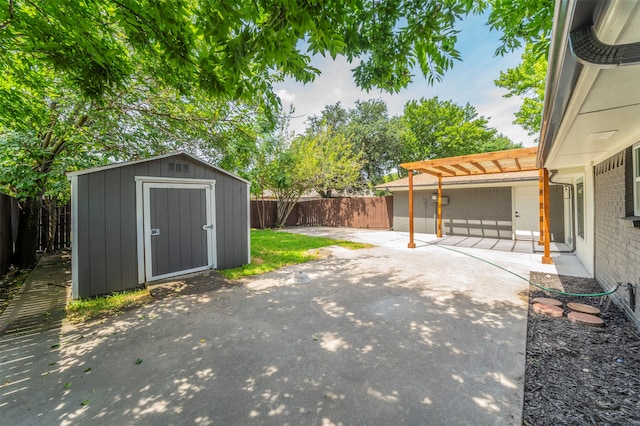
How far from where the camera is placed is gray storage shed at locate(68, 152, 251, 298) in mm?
4004

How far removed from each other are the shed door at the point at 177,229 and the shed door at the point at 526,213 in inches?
411

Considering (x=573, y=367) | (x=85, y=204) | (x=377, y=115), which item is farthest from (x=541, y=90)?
(x=85, y=204)

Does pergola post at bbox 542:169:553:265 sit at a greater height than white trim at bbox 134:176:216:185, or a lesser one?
lesser

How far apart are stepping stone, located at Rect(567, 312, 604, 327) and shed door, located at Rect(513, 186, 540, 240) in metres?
7.49

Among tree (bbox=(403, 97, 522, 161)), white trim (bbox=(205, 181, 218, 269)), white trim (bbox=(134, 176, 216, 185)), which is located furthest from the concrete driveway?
tree (bbox=(403, 97, 522, 161))

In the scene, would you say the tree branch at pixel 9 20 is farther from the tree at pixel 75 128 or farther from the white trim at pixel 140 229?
the white trim at pixel 140 229

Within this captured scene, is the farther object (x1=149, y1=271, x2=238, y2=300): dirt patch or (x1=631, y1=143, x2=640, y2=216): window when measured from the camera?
(x1=149, y1=271, x2=238, y2=300): dirt patch

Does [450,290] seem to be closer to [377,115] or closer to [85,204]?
[85,204]

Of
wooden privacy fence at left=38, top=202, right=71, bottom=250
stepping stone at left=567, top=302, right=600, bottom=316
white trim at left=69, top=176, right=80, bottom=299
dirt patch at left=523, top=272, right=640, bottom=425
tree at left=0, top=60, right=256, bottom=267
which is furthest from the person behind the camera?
wooden privacy fence at left=38, top=202, right=71, bottom=250

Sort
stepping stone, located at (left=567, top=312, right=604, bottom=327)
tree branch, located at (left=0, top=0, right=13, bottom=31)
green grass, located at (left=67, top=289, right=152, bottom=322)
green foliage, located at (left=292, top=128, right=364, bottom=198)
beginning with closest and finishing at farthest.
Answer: tree branch, located at (left=0, top=0, right=13, bottom=31) < stepping stone, located at (left=567, top=312, right=604, bottom=327) < green grass, located at (left=67, top=289, right=152, bottom=322) < green foliage, located at (left=292, top=128, right=364, bottom=198)

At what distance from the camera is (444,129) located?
893 inches

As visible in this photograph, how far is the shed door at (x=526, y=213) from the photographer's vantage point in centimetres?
932

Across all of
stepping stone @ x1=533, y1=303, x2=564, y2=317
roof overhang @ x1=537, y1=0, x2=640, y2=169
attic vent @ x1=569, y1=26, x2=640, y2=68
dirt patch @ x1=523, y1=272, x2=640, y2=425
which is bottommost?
dirt patch @ x1=523, y1=272, x2=640, y2=425

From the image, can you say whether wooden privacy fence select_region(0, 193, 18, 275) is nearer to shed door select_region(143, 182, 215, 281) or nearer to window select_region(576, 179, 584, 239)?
shed door select_region(143, 182, 215, 281)
